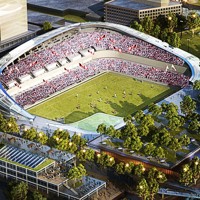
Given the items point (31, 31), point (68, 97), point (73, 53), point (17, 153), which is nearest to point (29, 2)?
point (31, 31)

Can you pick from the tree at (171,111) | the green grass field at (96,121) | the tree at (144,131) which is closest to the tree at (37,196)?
the tree at (144,131)

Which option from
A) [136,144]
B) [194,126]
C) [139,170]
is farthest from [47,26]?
[139,170]

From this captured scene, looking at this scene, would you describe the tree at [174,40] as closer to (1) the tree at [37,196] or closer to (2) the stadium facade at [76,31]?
(2) the stadium facade at [76,31]

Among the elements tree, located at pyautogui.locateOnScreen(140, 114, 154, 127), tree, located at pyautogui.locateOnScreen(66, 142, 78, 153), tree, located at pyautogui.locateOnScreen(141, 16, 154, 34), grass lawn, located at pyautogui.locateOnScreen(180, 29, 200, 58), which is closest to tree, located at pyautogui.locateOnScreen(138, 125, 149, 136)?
tree, located at pyautogui.locateOnScreen(140, 114, 154, 127)

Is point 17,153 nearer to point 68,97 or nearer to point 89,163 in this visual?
point 89,163

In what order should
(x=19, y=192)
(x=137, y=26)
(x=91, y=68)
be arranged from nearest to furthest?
(x=19, y=192) → (x=91, y=68) → (x=137, y=26)

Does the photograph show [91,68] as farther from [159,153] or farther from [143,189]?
[143,189]
